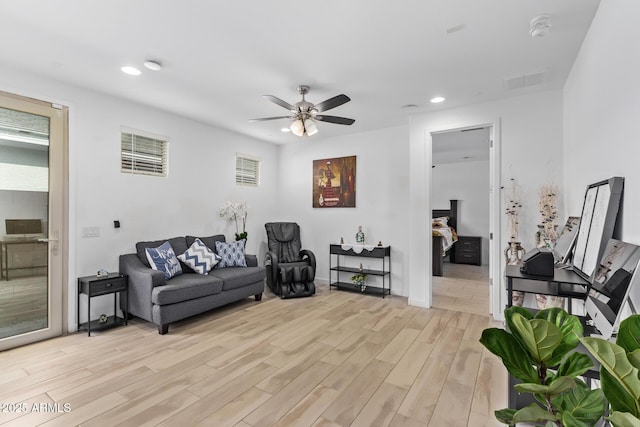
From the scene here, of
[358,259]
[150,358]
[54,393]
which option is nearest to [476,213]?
[358,259]

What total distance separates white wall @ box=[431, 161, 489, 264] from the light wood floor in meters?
4.53

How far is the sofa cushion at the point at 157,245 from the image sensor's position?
3746 mm

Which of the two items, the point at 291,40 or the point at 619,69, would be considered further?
the point at 291,40

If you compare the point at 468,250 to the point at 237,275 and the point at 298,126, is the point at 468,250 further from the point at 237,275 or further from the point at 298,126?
the point at 298,126

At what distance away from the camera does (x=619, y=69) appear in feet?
5.48

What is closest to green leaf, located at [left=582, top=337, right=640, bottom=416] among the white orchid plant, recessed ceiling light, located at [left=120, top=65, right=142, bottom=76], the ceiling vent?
the ceiling vent

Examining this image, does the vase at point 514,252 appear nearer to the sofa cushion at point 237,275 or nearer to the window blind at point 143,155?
the sofa cushion at point 237,275

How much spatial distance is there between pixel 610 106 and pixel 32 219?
490cm

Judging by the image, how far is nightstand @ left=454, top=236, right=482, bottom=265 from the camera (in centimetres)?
748

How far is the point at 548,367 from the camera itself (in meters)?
0.85

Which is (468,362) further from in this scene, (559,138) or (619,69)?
(559,138)

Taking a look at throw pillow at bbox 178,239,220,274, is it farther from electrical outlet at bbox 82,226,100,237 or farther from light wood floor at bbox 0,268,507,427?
electrical outlet at bbox 82,226,100,237

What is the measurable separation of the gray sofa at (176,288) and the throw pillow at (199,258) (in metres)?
0.08

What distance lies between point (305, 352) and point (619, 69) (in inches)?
118
